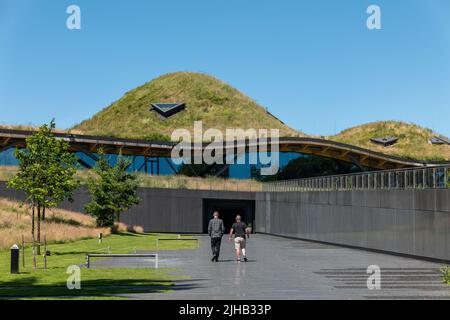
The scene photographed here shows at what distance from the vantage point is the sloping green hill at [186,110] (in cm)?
13512

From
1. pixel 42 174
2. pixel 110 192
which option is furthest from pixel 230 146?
pixel 42 174

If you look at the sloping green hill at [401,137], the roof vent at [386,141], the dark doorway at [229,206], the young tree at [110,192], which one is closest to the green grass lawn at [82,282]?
the young tree at [110,192]

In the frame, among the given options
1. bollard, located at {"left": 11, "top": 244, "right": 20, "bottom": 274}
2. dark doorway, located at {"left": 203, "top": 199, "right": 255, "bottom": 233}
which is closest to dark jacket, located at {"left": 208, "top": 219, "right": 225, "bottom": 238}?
bollard, located at {"left": 11, "top": 244, "right": 20, "bottom": 274}

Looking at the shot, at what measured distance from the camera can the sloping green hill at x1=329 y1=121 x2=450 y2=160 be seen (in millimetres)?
127519

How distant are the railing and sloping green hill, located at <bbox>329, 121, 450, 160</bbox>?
3058 inches

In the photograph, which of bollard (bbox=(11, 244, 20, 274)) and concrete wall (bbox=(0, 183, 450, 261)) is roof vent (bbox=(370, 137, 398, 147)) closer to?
concrete wall (bbox=(0, 183, 450, 261))

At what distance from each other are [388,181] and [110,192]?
26.2 m

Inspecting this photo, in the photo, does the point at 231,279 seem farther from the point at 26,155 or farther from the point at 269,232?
the point at 269,232

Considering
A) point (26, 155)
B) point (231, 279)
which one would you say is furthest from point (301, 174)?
point (231, 279)

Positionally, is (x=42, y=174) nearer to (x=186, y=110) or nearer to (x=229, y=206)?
(x=229, y=206)

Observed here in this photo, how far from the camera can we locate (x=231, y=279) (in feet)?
61.5

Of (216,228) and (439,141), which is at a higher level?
(439,141)

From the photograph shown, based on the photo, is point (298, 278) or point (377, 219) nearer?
point (298, 278)

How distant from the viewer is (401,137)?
146 metres
